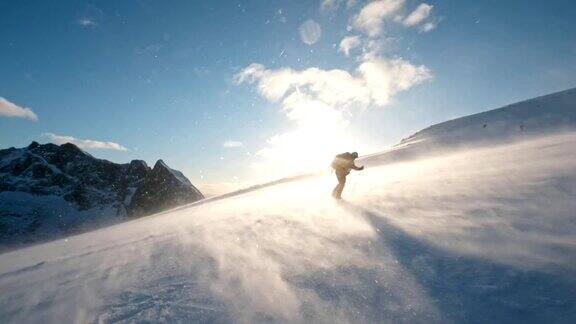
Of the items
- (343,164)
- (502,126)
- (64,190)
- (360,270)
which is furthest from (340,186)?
(64,190)

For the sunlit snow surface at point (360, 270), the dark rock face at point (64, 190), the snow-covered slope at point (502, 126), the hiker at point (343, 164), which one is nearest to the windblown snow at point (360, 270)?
the sunlit snow surface at point (360, 270)

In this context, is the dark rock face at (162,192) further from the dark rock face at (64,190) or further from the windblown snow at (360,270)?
the windblown snow at (360,270)

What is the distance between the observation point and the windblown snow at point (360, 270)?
3.71 metres

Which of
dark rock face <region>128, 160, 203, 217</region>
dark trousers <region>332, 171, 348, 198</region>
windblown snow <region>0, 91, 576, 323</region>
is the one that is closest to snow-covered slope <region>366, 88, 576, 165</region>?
dark trousers <region>332, 171, 348, 198</region>

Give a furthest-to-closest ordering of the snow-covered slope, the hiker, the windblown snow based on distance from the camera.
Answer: the snow-covered slope
the hiker
the windblown snow

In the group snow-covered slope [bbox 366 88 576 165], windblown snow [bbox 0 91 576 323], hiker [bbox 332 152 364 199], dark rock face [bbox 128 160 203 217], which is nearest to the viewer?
windblown snow [bbox 0 91 576 323]

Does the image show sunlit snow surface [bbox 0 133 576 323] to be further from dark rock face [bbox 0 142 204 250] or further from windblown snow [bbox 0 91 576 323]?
dark rock face [bbox 0 142 204 250]

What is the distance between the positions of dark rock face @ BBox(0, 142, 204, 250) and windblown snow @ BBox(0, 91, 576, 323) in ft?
361

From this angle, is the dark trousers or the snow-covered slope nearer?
the dark trousers

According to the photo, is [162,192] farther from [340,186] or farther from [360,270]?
[360,270]

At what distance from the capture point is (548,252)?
4.18m

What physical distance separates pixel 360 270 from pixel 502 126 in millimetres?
33592

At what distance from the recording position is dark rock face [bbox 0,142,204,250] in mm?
131125

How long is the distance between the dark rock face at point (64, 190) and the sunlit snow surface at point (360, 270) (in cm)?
10996
